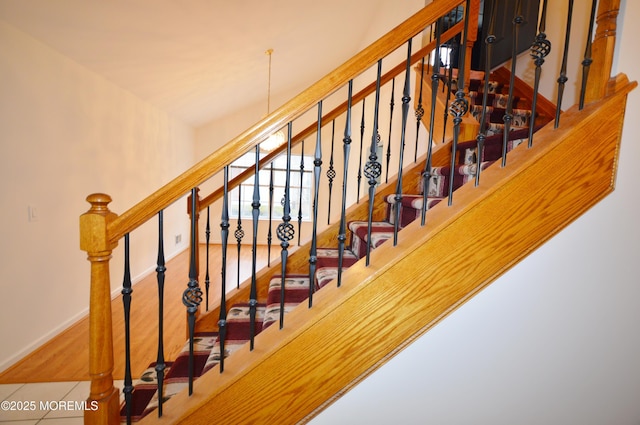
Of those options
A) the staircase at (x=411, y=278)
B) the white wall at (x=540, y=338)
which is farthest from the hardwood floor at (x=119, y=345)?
the white wall at (x=540, y=338)

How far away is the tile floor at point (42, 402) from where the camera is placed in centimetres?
185

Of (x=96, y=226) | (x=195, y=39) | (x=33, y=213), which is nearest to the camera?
(x=96, y=226)

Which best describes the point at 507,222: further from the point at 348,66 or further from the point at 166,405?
the point at 166,405

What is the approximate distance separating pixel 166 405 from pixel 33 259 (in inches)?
90.1

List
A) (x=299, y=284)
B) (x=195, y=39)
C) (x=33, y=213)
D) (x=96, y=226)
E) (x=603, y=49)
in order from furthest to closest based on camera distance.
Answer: (x=195, y=39), (x=33, y=213), (x=299, y=284), (x=603, y=49), (x=96, y=226)

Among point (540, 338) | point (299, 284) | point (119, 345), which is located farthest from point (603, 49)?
point (119, 345)

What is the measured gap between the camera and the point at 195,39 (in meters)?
3.31

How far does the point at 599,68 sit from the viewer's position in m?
1.19

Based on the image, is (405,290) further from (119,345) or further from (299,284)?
(119,345)

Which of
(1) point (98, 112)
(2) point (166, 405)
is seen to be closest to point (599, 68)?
(2) point (166, 405)

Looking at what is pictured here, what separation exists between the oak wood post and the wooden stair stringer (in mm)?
65

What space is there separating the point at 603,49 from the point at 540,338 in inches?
42.7

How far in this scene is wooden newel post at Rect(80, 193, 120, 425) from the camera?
1.06 metres

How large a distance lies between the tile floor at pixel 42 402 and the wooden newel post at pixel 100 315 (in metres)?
1.09
